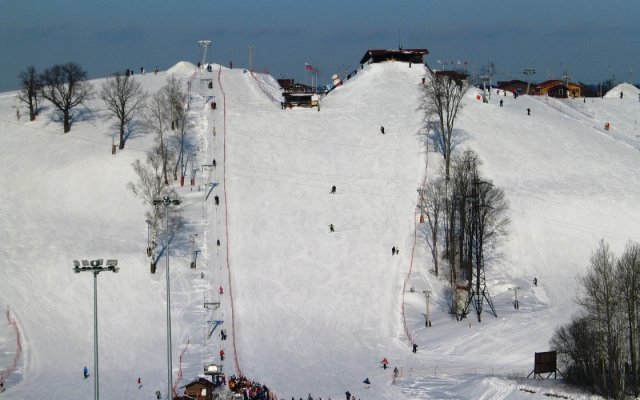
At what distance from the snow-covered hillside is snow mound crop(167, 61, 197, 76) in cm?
1603

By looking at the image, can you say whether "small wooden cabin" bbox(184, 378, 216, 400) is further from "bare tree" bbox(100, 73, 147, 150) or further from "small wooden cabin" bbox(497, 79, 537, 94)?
"small wooden cabin" bbox(497, 79, 537, 94)

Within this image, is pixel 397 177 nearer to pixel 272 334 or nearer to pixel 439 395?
pixel 272 334

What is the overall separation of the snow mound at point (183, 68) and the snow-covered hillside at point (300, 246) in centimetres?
1603

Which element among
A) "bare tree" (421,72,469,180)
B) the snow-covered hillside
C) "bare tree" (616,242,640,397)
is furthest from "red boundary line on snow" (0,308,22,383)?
"bare tree" (421,72,469,180)

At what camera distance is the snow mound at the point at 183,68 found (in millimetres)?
108875

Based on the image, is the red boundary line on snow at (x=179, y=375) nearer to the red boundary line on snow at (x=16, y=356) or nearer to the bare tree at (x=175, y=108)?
the red boundary line on snow at (x=16, y=356)

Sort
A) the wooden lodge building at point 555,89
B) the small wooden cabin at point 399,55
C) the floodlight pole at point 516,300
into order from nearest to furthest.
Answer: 1. the floodlight pole at point 516,300
2. the small wooden cabin at point 399,55
3. the wooden lodge building at point 555,89

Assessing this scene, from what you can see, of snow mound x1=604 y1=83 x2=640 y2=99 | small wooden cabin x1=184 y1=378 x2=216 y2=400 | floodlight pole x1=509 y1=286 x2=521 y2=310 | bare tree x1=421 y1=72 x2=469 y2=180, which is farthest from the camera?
snow mound x1=604 y1=83 x2=640 y2=99

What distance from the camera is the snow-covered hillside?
1961 inches

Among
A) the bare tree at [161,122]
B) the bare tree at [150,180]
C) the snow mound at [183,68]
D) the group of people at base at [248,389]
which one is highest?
the snow mound at [183,68]

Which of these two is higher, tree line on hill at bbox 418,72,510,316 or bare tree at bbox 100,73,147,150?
bare tree at bbox 100,73,147,150

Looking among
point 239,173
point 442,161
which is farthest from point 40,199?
point 442,161

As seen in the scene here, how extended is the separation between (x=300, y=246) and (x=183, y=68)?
51.1 meters

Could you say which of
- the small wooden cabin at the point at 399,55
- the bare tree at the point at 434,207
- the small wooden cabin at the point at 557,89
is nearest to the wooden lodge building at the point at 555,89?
the small wooden cabin at the point at 557,89
